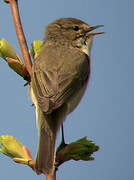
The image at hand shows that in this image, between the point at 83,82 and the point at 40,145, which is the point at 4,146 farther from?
the point at 83,82

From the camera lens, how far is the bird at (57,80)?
3346mm

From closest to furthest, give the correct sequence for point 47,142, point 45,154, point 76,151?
point 76,151, point 45,154, point 47,142

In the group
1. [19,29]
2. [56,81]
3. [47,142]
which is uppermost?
[19,29]

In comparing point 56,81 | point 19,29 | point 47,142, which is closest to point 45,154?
point 47,142

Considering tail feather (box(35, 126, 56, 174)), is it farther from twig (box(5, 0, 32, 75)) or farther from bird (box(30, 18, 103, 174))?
twig (box(5, 0, 32, 75))

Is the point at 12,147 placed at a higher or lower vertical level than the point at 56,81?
lower

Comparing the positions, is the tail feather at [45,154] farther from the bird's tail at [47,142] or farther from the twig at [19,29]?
the twig at [19,29]

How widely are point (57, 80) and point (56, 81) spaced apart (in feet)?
0.08

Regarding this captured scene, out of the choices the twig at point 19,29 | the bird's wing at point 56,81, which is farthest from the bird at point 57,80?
the twig at point 19,29

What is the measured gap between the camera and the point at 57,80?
12.3 feet

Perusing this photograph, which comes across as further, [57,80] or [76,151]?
[57,80]

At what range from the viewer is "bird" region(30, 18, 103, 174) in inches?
132

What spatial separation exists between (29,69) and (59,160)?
2.61 feet

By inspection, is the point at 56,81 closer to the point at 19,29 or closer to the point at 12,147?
the point at 19,29
